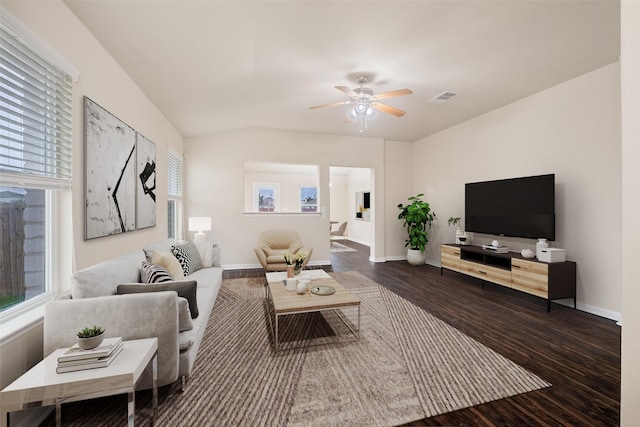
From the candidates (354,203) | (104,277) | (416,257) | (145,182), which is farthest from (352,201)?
(104,277)

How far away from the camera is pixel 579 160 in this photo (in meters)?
3.33

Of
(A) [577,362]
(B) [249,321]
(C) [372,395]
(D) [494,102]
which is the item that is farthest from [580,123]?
(B) [249,321]

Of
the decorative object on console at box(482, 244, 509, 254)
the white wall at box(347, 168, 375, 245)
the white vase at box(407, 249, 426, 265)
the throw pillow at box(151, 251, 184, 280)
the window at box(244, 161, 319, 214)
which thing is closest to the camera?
the throw pillow at box(151, 251, 184, 280)

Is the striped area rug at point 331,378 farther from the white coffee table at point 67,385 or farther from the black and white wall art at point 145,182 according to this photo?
the black and white wall art at point 145,182

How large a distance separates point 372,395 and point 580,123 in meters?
3.91

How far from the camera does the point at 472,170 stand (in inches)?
193

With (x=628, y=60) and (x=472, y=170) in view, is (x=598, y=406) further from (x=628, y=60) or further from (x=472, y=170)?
(x=472, y=170)

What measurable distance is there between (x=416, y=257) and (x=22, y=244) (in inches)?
226

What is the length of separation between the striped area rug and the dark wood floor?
0.11 m

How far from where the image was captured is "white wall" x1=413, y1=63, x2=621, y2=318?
3.03 meters

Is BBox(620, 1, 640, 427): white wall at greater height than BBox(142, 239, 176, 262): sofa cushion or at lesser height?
greater

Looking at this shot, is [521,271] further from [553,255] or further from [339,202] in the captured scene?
[339,202]

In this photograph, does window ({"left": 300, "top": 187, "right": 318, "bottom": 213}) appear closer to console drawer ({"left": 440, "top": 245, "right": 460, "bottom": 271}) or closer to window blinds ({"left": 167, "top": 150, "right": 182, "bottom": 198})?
window blinds ({"left": 167, "top": 150, "right": 182, "bottom": 198})

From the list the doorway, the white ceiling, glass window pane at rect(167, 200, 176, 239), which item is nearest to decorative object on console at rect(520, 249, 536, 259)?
the white ceiling
